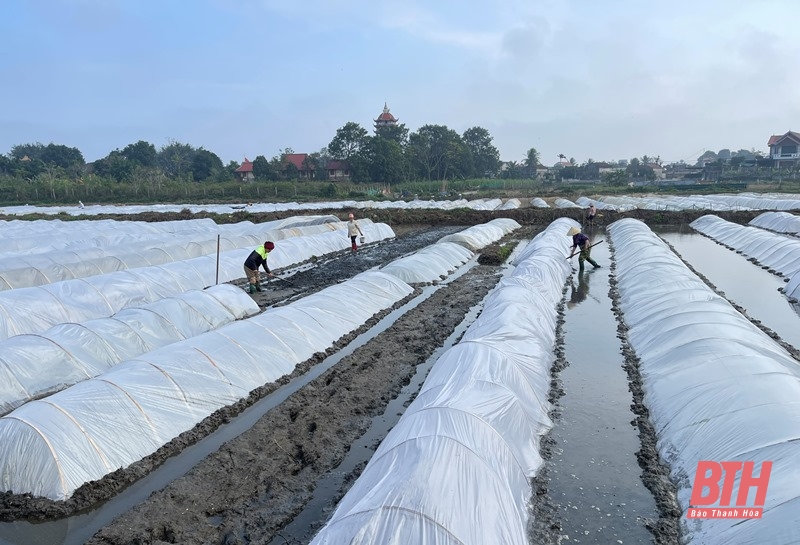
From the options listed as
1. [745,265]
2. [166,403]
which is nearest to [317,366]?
[166,403]

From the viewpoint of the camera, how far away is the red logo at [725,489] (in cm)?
422

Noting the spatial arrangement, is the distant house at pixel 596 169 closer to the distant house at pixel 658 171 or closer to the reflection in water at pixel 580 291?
the distant house at pixel 658 171

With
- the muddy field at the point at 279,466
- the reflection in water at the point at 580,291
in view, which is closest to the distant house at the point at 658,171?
the reflection in water at the point at 580,291

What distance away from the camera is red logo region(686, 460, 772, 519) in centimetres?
422

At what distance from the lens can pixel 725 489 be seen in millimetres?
4645

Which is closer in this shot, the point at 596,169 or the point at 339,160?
the point at 339,160

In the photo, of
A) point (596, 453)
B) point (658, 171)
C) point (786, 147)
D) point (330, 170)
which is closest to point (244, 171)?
point (330, 170)

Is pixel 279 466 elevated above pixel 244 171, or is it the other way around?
pixel 244 171

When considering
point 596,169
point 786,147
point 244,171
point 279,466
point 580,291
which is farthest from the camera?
point 596,169

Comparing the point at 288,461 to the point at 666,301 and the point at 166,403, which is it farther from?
the point at 666,301

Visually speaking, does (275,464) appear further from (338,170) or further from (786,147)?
(786,147)

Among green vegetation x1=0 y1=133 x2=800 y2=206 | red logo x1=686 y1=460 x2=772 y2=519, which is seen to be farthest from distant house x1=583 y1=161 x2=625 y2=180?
red logo x1=686 y1=460 x2=772 y2=519

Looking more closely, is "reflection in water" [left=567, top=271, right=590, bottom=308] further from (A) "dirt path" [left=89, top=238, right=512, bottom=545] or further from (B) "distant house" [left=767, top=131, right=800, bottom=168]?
(B) "distant house" [left=767, top=131, right=800, bottom=168]

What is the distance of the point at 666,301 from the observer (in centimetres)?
980
